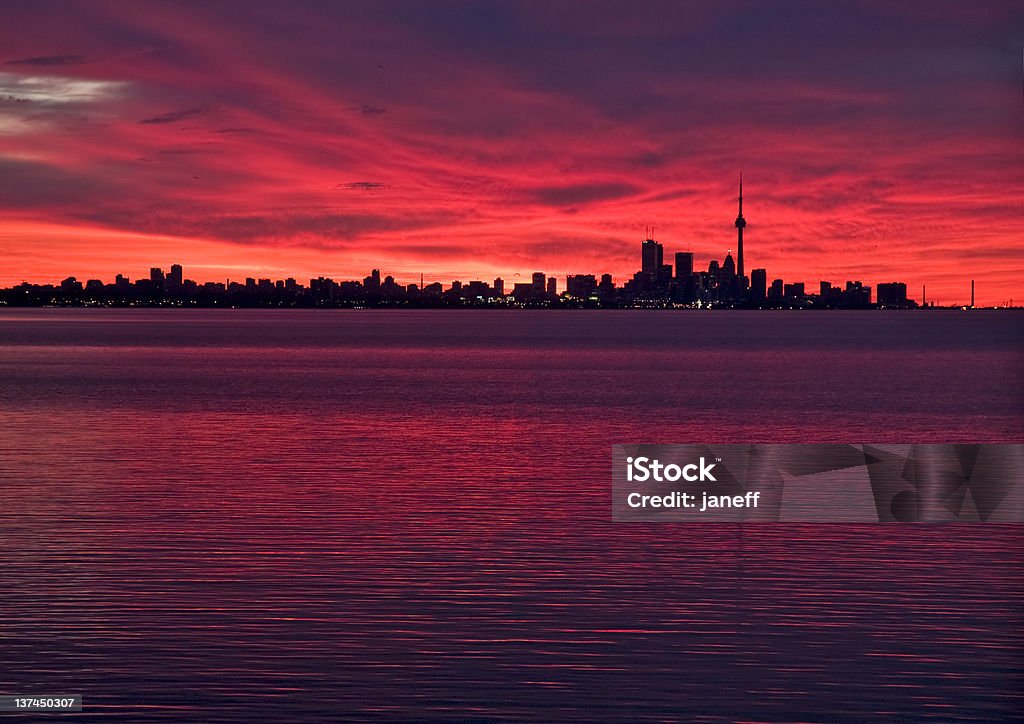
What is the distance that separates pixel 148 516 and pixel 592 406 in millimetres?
42097

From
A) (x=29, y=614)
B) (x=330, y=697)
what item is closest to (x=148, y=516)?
(x=29, y=614)

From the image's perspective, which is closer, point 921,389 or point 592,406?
point 592,406

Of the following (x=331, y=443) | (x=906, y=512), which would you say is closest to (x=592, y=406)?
(x=331, y=443)

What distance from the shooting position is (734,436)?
184 feet

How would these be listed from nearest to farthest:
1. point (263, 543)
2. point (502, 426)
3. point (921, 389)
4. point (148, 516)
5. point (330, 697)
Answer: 1. point (330, 697)
2. point (263, 543)
3. point (148, 516)
4. point (502, 426)
5. point (921, 389)

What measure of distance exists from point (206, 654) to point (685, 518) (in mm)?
16165

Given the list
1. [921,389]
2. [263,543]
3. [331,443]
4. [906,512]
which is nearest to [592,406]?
[331,443]

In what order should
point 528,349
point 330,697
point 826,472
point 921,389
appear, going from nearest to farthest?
1. point 330,697
2. point 826,472
3. point 921,389
4. point 528,349

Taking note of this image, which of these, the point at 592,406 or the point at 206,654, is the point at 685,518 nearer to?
the point at 206,654

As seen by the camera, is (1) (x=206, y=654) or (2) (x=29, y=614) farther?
(2) (x=29, y=614)

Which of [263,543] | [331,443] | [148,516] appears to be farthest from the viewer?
[331,443]

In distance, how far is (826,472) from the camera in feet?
139

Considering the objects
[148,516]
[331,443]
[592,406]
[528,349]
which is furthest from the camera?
[528,349]

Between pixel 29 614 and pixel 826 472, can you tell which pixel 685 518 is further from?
pixel 29 614
